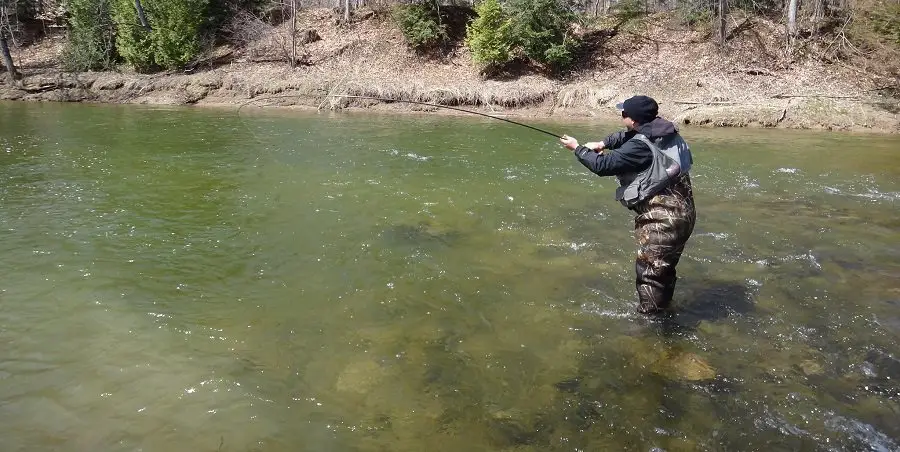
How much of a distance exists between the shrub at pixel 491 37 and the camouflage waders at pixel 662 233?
22.4 meters

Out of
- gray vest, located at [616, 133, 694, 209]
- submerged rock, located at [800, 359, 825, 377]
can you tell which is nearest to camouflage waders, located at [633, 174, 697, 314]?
gray vest, located at [616, 133, 694, 209]

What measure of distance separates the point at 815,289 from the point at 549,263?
2933 mm

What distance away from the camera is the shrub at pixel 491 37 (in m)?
26.4

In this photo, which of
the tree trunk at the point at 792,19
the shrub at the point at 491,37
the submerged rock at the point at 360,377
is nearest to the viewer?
the submerged rock at the point at 360,377

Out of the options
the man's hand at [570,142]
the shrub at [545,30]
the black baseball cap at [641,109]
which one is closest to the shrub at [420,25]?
the shrub at [545,30]

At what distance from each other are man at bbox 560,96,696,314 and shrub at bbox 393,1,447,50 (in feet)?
82.0

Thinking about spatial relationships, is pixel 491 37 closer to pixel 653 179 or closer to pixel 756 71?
pixel 756 71

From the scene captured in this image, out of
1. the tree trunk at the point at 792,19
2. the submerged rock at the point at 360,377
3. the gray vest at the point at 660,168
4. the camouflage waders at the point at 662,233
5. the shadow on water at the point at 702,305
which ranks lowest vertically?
the shadow on water at the point at 702,305

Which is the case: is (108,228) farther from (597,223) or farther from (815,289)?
(815,289)

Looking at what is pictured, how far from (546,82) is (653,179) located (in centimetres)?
2186

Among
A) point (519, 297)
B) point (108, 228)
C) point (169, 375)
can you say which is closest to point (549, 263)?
point (519, 297)

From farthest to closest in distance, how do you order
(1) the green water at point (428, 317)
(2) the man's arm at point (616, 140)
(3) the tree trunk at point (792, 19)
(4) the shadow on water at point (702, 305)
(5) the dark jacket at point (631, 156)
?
1. (3) the tree trunk at point (792, 19)
2. (2) the man's arm at point (616, 140)
3. (4) the shadow on water at point (702, 305)
4. (5) the dark jacket at point (631, 156)
5. (1) the green water at point (428, 317)

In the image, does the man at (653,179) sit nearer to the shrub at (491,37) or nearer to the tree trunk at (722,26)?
the shrub at (491,37)

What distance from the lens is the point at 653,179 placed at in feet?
16.6
